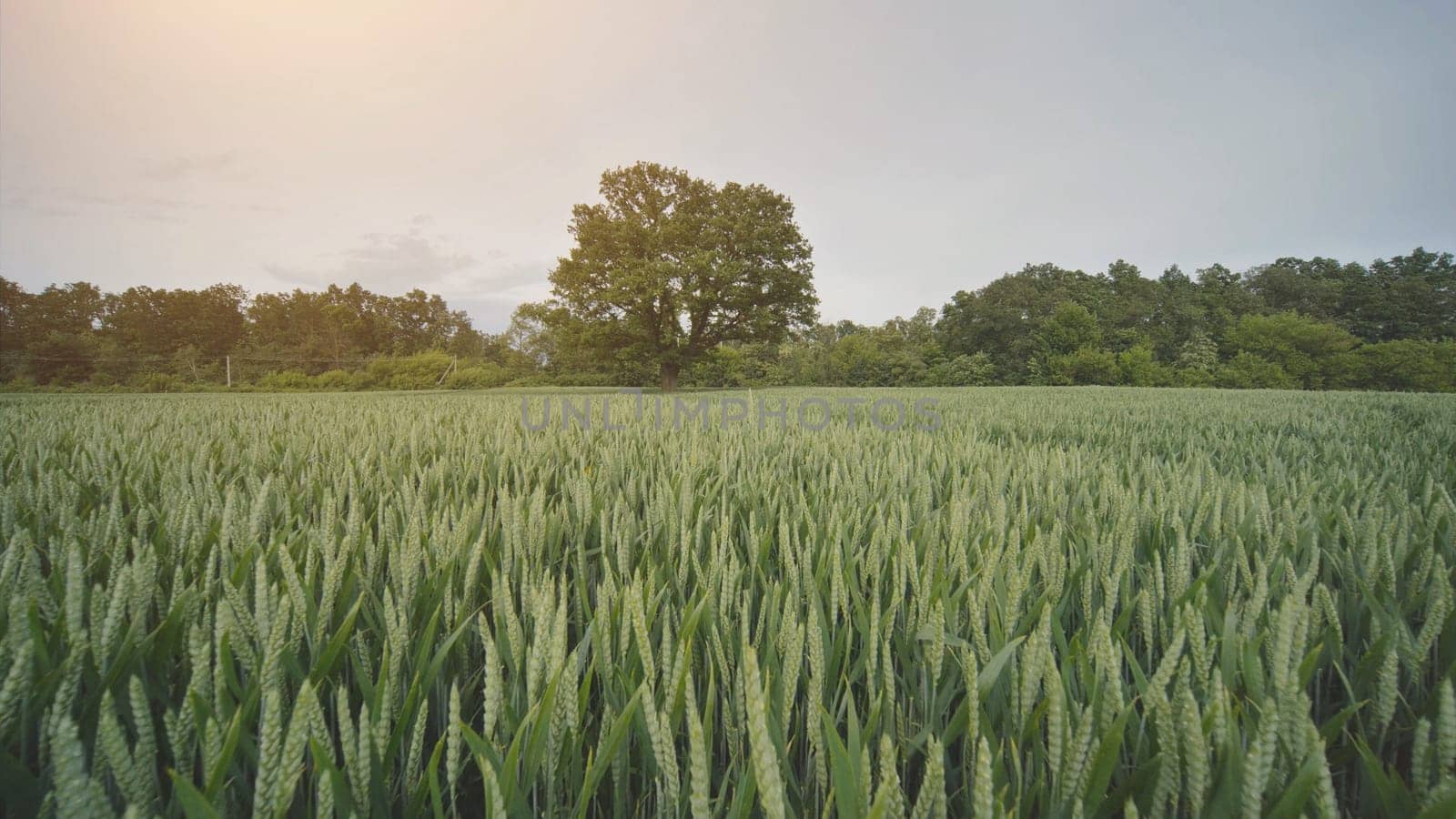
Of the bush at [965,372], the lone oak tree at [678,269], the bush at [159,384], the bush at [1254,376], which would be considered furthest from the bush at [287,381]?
the bush at [1254,376]

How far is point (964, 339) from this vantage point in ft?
129

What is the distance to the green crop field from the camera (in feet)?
1.36

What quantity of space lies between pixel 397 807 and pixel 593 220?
68.9ft

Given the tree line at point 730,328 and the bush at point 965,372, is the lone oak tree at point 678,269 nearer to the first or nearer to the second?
the tree line at point 730,328

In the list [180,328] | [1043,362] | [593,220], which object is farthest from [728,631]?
[180,328]

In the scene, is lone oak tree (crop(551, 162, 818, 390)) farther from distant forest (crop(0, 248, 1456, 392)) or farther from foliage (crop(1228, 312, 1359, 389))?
foliage (crop(1228, 312, 1359, 389))

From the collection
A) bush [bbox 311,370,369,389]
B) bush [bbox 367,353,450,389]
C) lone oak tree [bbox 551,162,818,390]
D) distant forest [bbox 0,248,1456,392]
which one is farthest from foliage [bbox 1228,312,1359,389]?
bush [bbox 311,370,369,389]

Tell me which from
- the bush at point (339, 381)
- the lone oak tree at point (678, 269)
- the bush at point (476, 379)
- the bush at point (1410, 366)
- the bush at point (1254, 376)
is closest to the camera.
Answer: the lone oak tree at point (678, 269)

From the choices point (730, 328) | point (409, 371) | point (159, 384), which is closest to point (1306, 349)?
point (730, 328)

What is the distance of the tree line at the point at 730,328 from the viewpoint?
19484 mm

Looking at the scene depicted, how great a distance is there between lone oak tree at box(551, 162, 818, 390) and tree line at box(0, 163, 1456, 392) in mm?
71

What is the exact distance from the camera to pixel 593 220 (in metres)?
19.7

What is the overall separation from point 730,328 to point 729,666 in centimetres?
1970

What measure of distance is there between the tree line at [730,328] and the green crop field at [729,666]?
17710 mm
